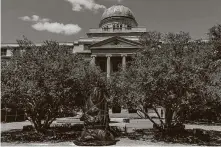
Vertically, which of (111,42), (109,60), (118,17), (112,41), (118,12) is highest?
(118,12)

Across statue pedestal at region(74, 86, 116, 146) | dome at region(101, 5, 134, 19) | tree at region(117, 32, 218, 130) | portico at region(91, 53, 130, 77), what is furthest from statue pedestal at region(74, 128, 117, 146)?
dome at region(101, 5, 134, 19)

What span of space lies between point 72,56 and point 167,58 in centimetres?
692

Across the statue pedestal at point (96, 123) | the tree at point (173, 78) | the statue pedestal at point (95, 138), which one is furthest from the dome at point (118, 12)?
the statue pedestal at point (95, 138)

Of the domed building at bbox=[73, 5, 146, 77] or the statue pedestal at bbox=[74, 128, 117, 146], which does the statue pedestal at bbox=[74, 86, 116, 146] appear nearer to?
the statue pedestal at bbox=[74, 128, 117, 146]

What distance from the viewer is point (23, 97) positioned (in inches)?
710

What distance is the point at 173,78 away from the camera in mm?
17859

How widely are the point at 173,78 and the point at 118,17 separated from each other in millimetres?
57398

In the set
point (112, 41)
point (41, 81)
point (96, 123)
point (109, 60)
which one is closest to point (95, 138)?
point (96, 123)

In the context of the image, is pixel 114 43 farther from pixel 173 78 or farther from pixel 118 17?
pixel 173 78

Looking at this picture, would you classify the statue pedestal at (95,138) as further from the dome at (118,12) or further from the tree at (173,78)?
the dome at (118,12)

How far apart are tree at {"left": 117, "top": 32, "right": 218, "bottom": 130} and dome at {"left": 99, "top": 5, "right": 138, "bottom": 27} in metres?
53.1

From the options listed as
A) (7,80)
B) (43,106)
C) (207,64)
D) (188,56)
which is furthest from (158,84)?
(7,80)

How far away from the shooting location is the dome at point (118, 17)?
73188 mm

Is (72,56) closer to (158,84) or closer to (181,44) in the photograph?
(158,84)
